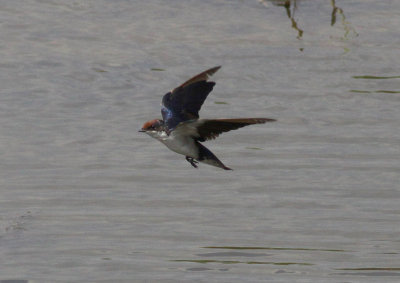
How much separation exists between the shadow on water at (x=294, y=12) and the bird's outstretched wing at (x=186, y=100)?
751 centimetres

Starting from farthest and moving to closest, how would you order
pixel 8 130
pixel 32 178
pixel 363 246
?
1. pixel 8 130
2. pixel 32 178
3. pixel 363 246

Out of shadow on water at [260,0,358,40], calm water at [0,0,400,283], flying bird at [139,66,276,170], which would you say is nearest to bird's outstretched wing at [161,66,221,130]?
flying bird at [139,66,276,170]

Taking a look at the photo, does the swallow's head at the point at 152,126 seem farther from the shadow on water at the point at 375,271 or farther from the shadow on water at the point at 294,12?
the shadow on water at the point at 294,12

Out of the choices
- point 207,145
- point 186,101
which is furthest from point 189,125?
point 207,145

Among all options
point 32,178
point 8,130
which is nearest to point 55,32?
point 8,130

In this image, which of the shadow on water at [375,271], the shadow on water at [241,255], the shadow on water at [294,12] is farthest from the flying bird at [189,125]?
the shadow on water at [294,12]

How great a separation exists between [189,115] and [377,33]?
7.91 m

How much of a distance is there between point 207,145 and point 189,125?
4793 millimetres

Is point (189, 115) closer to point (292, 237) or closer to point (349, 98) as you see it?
point (292, 237)

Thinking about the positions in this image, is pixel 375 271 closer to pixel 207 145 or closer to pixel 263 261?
pixel 263 261

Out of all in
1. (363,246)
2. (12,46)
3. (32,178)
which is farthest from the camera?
(12,46)

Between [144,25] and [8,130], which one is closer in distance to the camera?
[8,130]

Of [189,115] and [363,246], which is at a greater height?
[189,115]

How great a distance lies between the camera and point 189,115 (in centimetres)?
847
